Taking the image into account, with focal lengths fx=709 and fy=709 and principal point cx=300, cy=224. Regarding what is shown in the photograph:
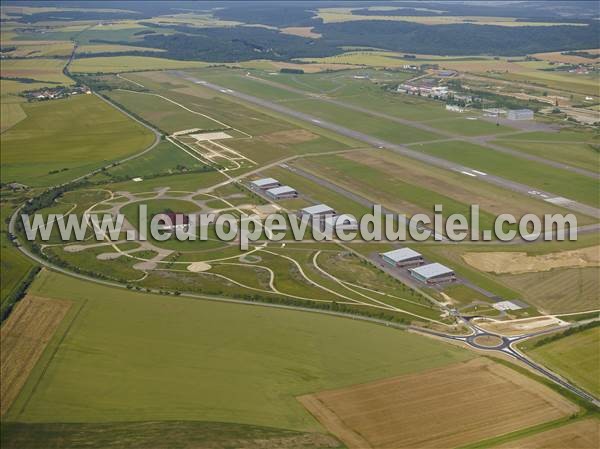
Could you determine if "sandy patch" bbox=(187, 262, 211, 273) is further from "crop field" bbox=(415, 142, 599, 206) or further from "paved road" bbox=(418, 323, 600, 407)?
"crop field" bbox=(415, 142, 599, 206)

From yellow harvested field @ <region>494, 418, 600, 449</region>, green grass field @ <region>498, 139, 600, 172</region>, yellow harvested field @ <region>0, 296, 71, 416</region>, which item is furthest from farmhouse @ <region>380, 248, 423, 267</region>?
green grass field @ <region>498, 139, 600, 172</region>

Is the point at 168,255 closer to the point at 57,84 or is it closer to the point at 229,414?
the point at 229,414

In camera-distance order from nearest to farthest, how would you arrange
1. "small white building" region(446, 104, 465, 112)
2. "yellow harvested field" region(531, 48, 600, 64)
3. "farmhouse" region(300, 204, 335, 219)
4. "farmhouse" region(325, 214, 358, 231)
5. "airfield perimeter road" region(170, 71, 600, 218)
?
"farmhouse" region(325, 214, 358, 231) → "farmhouse" region(300, 204, 335, 219) → "airfield perimeter road" region(170, 71, 600, 218) → "small white building" region(446, 104, 465, 112) → "yellow harvested field" region(531, 48, 600, 64)

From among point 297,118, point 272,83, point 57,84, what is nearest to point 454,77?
point 272,83

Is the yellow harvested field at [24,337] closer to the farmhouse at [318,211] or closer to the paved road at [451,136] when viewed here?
the farmhouse at [318,211]

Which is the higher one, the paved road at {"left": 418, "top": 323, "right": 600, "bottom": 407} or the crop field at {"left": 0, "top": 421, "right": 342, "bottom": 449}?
the paved road at {"left": 418, "top": 323, "right": 600, "bottom": 407}

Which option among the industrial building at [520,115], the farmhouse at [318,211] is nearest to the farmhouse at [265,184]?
the farmhouse at [318,211]
